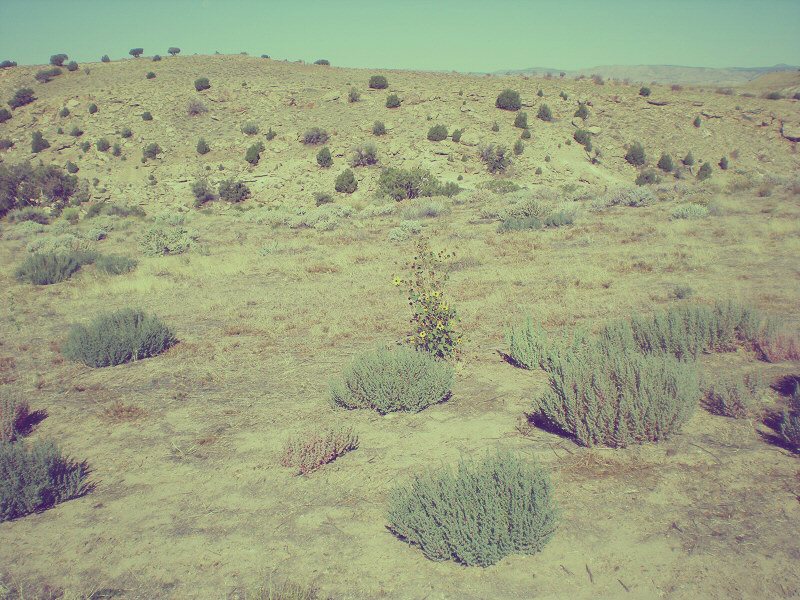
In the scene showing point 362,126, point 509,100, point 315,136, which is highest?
point 509,100

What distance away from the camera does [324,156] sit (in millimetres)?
30859

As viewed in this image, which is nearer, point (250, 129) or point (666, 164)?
point (666, 164)

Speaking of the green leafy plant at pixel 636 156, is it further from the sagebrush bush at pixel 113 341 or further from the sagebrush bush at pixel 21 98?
the sagebrush bush at pixel 21 98

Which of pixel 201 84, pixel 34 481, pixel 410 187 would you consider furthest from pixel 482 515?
pixel 201 84

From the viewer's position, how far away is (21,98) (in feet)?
130

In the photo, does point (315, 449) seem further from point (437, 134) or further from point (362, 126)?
point (362, 126)

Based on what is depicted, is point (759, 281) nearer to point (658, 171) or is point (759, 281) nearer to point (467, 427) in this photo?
point (467, 427)

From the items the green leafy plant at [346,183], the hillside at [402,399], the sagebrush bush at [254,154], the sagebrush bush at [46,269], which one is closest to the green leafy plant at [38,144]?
the sagebrush bush at [254,154]

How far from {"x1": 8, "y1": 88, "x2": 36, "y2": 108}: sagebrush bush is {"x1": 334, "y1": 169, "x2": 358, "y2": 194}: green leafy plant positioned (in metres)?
29.9

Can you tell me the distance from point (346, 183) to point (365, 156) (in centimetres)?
318

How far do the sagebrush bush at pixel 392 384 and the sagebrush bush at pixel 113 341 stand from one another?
396cm

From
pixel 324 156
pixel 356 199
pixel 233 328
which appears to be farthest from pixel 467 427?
pixel 324 156

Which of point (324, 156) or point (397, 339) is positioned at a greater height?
point (324, 156)

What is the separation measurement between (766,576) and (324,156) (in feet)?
101
